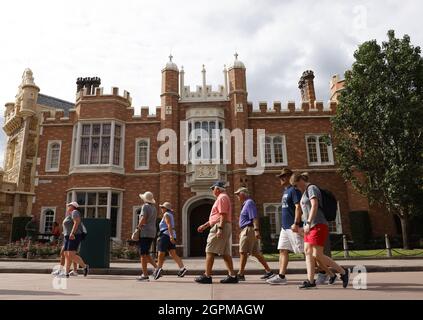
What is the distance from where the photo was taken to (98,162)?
18875 millimetres

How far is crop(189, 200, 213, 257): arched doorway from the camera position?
18.7 m

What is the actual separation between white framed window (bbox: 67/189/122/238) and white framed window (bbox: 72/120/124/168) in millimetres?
1610

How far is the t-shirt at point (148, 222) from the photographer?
281 inches

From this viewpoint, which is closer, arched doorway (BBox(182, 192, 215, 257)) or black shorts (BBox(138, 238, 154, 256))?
black shorts (BBox(138, 238, 154, 256))

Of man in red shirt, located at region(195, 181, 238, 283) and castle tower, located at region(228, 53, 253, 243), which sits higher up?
castle tower, located at region(228, 53, 253, 243)

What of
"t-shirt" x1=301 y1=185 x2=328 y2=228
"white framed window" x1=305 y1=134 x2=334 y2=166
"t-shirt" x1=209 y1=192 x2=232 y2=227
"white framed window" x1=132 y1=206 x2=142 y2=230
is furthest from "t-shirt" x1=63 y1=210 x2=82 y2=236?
"white framed window" x1=305 y1=134 x2=334 y2=166

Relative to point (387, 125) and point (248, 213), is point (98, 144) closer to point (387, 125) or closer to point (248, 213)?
point (248, 213)

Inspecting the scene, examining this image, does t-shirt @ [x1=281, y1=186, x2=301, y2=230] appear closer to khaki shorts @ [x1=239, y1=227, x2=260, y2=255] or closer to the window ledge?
khaki shorts @ [x1=239, y1=227, x2=260, y2=255]

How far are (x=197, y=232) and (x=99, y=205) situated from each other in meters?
5.74

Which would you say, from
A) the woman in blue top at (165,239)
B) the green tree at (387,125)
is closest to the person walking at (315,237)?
the woman in blue top at (165,239)

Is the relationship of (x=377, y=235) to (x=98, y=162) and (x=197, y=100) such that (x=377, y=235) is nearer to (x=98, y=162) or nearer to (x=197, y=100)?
(x=197, y=100)

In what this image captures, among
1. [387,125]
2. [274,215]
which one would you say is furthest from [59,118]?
[387,125]

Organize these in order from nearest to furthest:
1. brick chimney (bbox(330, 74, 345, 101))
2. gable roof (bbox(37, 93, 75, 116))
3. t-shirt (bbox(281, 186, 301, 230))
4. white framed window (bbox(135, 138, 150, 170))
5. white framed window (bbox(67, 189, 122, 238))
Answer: t-shirt (bbox(281, 186, 301, 230)) < white framed window (bbox(67, 189, 122, 238)) < white framed window (bbox(135, 138, 150, 170)) < brick chimney (bbox(330, 74, 345, 101)) < gable roof (bbox(37, 93, 75, 116))
